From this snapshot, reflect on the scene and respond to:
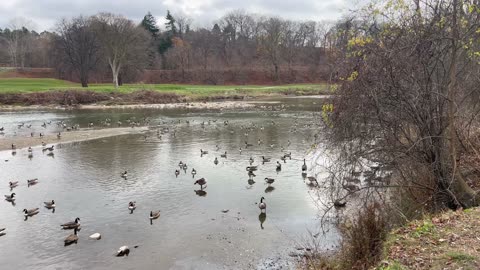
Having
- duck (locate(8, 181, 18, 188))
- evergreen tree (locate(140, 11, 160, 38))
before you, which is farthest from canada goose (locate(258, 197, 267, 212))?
evergreen tree (locate(140, 11, 160, 38))

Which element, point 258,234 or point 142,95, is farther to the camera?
point 142,95

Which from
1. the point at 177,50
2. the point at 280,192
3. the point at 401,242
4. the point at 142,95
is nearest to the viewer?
the point at 401,242

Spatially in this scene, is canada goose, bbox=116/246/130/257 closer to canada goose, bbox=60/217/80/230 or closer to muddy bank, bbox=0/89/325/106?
canada goose, bbox=60/217/80/230

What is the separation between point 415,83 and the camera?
1134 cm

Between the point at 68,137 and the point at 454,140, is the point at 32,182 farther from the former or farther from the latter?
the point at 454,140

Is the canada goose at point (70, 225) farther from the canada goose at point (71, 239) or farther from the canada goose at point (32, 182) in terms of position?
the canada goose at point (32, 182)

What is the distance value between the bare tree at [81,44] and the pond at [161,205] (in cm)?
5335

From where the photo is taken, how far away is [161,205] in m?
16.6

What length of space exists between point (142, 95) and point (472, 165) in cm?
5965

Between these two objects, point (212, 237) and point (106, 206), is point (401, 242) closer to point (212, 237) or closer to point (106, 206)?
point (212, 237)

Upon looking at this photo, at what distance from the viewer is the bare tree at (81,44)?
261ft

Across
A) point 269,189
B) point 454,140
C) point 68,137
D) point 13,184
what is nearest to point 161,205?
point 269,189

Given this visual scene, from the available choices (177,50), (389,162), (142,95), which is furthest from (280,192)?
(177,50)

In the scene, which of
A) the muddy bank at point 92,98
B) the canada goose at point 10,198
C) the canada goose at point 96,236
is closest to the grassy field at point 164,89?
the muddy bank at point 92,98
